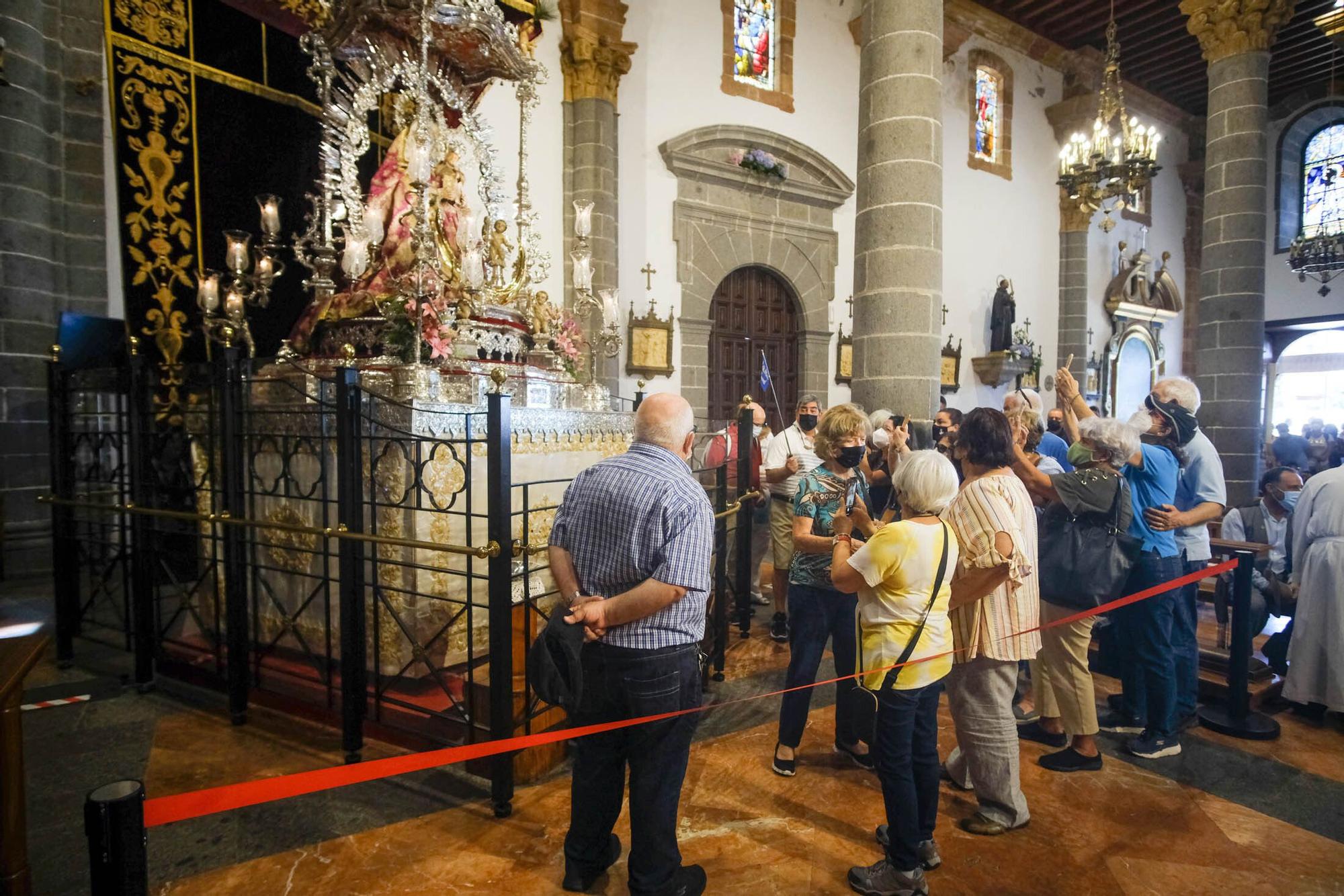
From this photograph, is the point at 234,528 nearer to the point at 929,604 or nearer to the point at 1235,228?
the point at 929,604

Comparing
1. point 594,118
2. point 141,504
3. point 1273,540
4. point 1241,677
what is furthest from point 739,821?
point 594,118

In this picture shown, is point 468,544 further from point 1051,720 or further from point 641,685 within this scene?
point 1051,720

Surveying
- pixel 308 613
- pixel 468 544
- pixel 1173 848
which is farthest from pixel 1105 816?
pixel 308 613

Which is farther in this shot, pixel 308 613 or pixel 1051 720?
pixel 308 613

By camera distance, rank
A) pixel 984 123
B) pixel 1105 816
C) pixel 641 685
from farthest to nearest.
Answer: pixel 984 123 → pixel 1105 816 → pixel 641 685

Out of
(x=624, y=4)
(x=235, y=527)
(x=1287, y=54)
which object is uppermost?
(x=1287, y=54)

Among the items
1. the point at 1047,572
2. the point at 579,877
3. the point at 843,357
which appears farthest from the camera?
the point at 843,357

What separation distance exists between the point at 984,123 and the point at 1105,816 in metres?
13.7

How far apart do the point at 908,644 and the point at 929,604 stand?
0.16 m

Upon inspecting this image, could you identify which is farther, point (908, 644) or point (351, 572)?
point (351, 572)

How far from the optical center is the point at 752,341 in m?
10.9

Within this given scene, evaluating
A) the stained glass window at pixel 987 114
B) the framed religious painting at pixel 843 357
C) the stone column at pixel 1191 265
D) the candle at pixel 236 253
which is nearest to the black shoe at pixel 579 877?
the candle at pixel 236 253

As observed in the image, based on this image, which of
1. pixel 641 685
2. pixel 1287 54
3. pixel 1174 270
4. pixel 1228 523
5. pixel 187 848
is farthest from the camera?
pixel 1174 270

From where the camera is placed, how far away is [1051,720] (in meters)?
3.58
